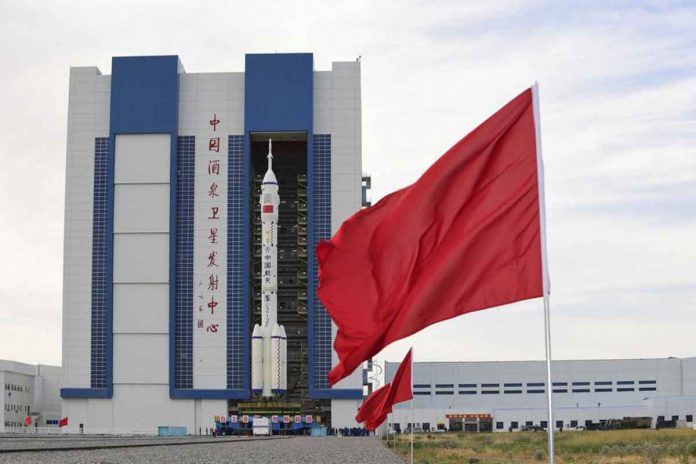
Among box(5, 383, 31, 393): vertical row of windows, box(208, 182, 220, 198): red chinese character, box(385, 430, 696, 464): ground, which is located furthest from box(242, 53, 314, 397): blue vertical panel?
box(5, 383, 31, 393): vertical row of windows

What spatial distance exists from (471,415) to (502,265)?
91.8 metres

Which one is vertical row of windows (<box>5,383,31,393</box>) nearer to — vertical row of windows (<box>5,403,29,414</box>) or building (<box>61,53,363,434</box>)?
vertical row of windows (<box>5,403,29,414</box>)

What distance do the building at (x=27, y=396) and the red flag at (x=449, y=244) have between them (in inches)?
3389

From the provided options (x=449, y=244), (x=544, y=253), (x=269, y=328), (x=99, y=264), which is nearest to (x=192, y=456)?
(x=449, y=244)

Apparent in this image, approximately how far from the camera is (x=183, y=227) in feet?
258

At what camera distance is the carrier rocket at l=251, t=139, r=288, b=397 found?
75062mm

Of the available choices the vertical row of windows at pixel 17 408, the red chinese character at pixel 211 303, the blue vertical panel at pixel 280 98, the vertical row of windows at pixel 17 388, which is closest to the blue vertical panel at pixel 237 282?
the red chinese character at pixel 211 303

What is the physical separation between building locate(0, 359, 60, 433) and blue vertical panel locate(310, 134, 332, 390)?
30.4m

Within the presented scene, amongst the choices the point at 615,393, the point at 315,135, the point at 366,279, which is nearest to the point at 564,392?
the point at 615,393

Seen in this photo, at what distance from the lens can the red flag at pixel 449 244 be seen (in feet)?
31.8

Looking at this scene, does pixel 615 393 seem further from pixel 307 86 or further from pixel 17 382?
pixel 17 382

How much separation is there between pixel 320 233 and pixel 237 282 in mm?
6906

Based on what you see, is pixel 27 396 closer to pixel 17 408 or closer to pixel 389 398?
pixel 17 408

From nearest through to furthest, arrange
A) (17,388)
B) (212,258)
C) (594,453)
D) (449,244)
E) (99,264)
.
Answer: (449,244), (594,453), (212,258), (99,264), (17,388)
